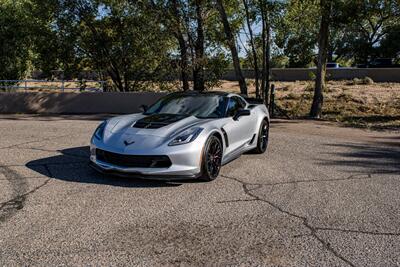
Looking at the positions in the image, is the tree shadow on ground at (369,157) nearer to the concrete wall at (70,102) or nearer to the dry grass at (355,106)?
the dry grass at (355,106)

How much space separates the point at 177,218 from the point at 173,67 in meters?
13.4

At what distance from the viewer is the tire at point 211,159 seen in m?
6.21

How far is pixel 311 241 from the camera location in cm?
427

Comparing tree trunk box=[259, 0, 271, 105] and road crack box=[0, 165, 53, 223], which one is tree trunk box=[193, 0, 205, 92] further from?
road crack box=[0, 165, 53, 223]

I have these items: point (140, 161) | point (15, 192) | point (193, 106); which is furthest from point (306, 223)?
point (15, 192)

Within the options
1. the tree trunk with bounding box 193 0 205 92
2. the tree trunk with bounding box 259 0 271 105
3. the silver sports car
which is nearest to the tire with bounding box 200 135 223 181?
the silver sports car

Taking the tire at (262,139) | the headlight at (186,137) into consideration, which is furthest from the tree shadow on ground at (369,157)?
the headlight at (186,137)

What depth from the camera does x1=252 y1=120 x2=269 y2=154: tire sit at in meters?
8.44

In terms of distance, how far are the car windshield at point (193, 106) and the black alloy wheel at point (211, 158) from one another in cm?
73

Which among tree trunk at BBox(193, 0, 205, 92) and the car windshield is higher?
tree trunk at BBox(193, 0, 205, 92)

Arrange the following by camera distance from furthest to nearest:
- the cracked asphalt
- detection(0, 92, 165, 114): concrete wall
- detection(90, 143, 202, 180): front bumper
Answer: detection(0, 92, 165, 114): concrete wall → detection(90, 143, 202, 180): front bumper → the cracked asphalt

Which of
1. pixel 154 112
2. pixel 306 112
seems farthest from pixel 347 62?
pixel 154 112

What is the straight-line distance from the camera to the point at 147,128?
647cm

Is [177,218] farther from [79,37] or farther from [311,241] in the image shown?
[79,37]
